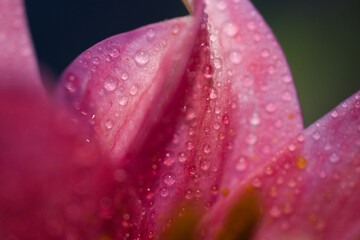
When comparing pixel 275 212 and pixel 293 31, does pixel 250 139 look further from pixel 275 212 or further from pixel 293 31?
pixel 293 31

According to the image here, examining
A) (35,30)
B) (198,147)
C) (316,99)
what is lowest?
(316,99)

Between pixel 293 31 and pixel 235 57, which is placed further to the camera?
pixel 293 31

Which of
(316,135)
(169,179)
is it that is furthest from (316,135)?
(169,179)

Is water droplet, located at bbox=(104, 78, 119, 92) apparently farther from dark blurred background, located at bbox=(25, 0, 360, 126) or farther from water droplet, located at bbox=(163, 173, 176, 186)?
dark blurred background, located at bbox=(25, 0, 360, 126)

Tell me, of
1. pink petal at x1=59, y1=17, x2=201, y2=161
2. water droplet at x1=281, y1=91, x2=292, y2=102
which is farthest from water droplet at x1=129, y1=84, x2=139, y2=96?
water droplet at x1=281, y1=91, x2=292, y2=102

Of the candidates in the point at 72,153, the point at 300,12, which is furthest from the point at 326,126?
the point at 300,12

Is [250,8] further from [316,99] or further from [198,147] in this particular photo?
[316,99]

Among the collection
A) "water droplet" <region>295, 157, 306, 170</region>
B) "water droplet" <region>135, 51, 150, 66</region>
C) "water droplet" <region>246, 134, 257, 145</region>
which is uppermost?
"water droplet" <region>135, 51, 150, 66</region>
